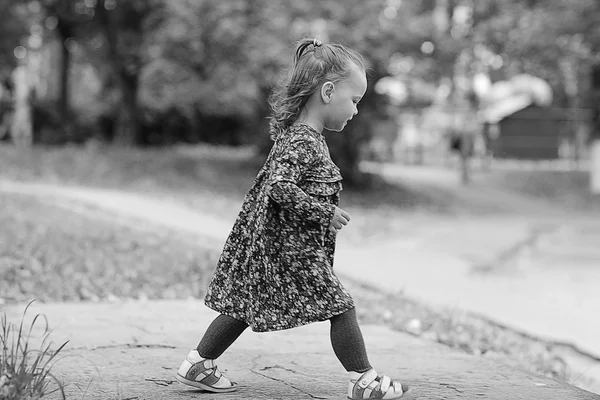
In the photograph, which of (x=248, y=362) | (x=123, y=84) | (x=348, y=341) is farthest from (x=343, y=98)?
(x=123, y=84)

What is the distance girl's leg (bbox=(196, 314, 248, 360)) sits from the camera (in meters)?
3.73

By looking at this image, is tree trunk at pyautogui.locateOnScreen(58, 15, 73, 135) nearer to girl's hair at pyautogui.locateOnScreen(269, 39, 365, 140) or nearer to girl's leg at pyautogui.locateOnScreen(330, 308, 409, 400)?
girl's hair at pyautogui.locateOnScreen(269, 39, 365, 140)

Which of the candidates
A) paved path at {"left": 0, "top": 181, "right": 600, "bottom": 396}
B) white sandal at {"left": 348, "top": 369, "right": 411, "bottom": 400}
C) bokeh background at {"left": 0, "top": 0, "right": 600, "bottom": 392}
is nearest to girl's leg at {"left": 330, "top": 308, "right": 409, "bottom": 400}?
white sandal at {"left": 348, "top": 369, "right": 411, "bottom": 400}

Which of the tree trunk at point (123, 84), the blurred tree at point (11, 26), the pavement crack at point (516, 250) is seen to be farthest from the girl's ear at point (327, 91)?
the blurred tree at point (11, 26)

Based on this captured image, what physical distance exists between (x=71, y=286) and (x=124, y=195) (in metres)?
7.97

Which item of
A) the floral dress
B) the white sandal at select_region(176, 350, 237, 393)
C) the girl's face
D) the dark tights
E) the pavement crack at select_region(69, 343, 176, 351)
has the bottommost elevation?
the white sandal at select_region(176, 350, 237, 393)

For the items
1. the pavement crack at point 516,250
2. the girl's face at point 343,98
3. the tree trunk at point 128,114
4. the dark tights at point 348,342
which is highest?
the tree trunk at point 128,114

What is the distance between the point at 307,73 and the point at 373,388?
1199mm

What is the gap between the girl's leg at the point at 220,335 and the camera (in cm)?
373

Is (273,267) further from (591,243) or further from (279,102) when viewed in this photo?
(591,243)

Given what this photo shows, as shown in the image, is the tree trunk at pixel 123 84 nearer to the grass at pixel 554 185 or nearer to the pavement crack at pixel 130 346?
the grass at pixel 554 185

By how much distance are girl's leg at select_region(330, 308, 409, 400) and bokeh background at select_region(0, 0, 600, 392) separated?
1.23 metres

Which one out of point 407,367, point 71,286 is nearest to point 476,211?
point 71,286

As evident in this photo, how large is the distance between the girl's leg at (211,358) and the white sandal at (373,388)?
480 mm
